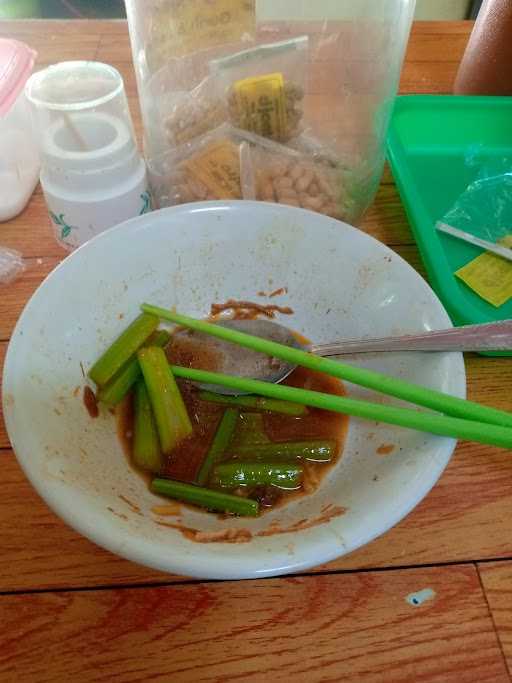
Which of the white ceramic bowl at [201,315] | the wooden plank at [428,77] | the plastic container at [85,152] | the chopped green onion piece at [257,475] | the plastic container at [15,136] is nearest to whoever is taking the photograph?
the white ceramic bowl at [201,315]

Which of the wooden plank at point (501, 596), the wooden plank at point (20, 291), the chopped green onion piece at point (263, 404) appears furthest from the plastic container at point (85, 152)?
the wooden plank at point (501, 596)


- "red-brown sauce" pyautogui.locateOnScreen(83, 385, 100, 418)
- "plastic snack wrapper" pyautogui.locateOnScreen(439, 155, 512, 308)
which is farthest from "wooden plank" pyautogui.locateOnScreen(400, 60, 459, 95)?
"red-brown sauce" pyautogui.locateOnScreen(83, 385, 100, 418)

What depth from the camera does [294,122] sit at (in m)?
0.73

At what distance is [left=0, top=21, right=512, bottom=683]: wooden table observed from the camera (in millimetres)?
418

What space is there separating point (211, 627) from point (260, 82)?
1.93ft

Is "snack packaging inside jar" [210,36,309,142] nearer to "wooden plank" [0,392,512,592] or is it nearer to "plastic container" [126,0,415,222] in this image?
"plastic container" [126,0,415,222]

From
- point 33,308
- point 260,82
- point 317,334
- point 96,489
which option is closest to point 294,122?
point 260,82

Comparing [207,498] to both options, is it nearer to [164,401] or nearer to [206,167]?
[164,401]

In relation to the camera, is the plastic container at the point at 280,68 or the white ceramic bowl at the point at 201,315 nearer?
the white ceramic bowl at the point at 201,315

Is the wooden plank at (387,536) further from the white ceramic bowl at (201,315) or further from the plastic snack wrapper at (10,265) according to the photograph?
the plastic snack wrapper at (10,265)

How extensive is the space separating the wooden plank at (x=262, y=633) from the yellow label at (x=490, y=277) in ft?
1.15

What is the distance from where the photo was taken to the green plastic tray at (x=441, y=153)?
695 mm

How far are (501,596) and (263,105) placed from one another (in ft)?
1.92

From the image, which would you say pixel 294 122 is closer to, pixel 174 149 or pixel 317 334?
pixel 174 149
